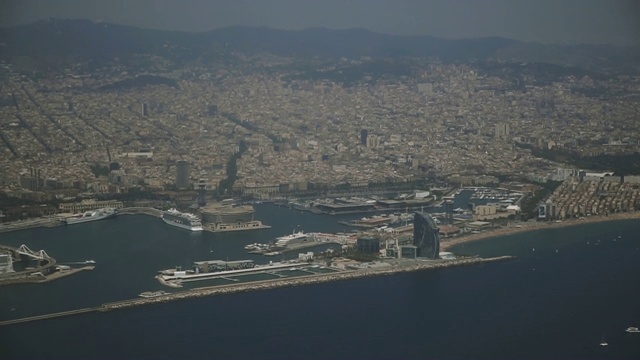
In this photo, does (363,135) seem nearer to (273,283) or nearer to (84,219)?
(84,219)

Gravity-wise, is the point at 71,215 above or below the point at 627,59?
below

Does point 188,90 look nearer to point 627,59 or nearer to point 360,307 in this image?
point 627,59

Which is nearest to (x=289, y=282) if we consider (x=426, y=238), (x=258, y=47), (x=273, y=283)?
(x=273, y=283)

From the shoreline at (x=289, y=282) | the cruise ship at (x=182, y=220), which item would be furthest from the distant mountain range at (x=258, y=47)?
the shoreline at (x=289, y=282)

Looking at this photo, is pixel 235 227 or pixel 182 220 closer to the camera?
pixel 235 227

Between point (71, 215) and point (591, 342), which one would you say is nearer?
point (591, 342)

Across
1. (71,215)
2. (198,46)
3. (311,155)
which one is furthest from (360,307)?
(198,46)
